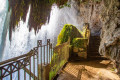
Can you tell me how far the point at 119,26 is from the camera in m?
2.83

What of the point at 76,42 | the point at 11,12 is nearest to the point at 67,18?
the point at 76,42

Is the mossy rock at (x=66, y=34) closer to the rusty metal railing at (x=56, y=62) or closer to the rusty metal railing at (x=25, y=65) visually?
→ the rusty metal railing at (x=56, y=62)

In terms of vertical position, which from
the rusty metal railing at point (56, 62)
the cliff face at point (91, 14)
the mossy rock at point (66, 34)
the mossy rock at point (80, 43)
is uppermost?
the cliff face at point (91, 14)

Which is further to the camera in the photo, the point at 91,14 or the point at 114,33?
the point at 91,14

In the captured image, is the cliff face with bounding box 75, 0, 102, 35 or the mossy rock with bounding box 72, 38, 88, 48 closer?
the mossy rock with bounding box 72, 38, 88, 48

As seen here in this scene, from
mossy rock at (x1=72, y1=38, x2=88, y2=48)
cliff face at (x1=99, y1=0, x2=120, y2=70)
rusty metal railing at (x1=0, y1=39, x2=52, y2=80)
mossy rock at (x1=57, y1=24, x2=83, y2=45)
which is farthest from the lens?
mossy rock at (x1=57, y1=24, x2=83, y2=45)

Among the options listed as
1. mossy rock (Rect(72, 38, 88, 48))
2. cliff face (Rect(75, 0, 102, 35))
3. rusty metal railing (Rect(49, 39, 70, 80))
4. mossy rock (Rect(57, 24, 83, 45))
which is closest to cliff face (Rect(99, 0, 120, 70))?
rusty metal railing (Rect(49, 39, 70, 80))

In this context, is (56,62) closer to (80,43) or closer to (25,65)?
(25,65)

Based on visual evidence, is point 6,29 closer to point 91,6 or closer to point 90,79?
point 90,79

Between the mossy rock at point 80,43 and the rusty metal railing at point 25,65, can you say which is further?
the mossy rock at point 80,43

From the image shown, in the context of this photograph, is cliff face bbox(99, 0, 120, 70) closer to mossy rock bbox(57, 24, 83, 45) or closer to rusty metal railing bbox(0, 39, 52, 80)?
rusty metal railing bbox(0, 39, 52, 80)

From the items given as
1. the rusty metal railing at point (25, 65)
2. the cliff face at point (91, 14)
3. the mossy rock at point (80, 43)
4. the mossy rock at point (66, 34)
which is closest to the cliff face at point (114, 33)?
the rusty metal railing at point (25, 65)

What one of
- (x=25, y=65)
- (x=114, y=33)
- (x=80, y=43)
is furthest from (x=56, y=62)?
(x=80, y=43)

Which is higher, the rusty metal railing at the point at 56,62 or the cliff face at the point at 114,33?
the cliff face at the point at 114,33
